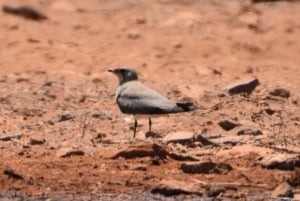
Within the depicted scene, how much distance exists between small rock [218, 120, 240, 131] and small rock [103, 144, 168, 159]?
192cm

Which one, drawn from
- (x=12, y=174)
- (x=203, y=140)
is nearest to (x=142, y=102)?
(x=203, y=140)

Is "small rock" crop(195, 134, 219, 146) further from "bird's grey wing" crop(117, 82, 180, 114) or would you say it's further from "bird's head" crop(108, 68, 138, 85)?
"bird's head" crop(108, 68, 138, 85)

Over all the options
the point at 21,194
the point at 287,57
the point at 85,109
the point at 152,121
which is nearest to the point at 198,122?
the point at 152,121

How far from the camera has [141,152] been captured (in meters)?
11.5

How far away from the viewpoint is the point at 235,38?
61.5 ft

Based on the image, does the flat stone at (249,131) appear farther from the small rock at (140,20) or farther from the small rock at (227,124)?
the small rock at (140,20)

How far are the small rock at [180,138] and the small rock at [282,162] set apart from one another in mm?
1274

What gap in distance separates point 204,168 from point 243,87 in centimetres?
424

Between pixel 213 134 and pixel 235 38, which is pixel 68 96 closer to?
pixel 213 134

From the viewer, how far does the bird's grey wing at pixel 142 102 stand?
12.7 metres

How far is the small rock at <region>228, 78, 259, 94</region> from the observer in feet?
49.4

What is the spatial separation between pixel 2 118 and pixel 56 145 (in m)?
1.55

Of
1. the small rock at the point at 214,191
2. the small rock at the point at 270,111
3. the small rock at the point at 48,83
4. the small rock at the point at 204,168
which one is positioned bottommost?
the small rock at the point at 214,191

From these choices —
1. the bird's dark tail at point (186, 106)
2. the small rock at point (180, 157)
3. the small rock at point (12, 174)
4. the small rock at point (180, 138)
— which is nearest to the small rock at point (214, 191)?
the small rock at point (180, 157)
